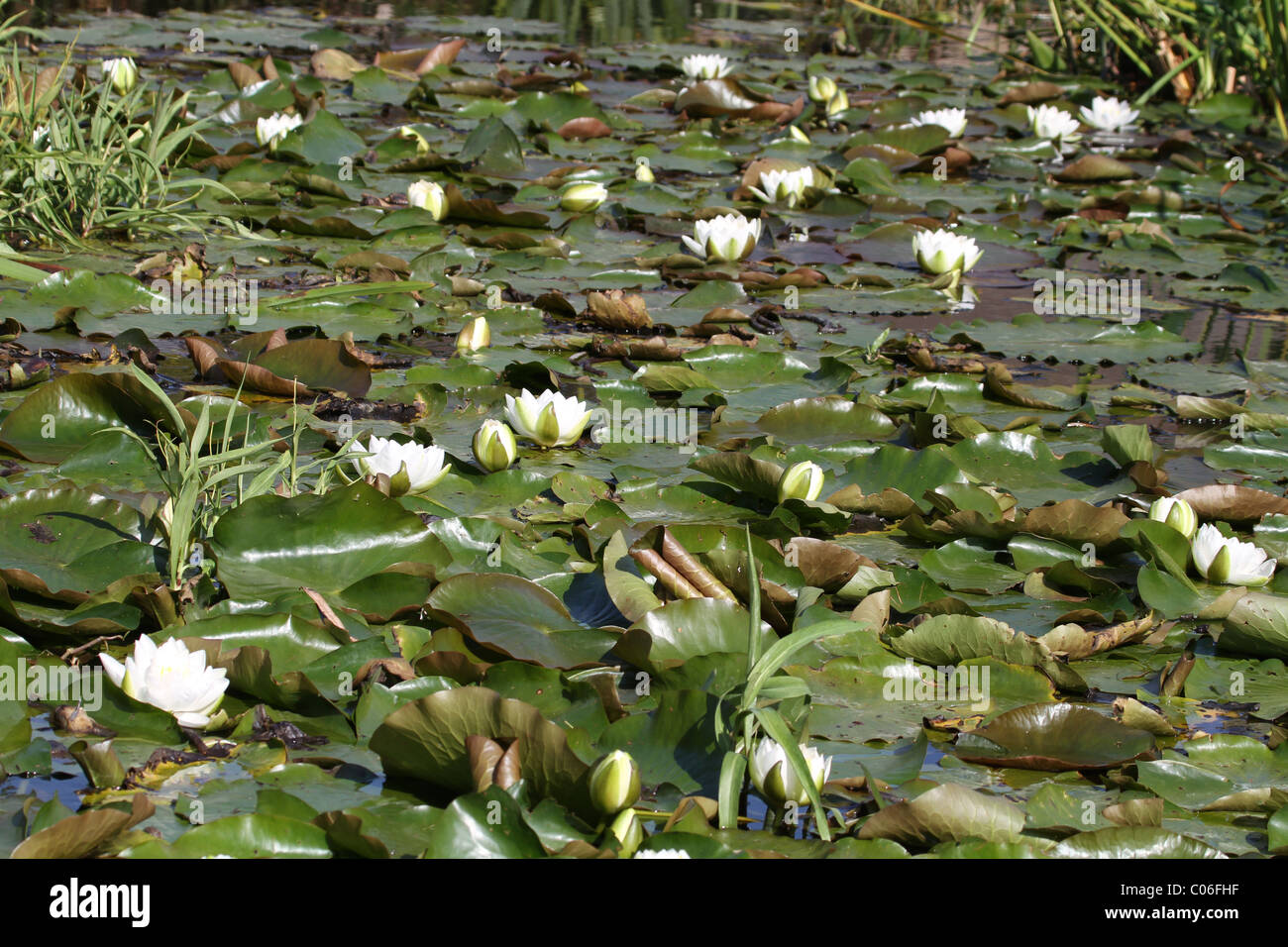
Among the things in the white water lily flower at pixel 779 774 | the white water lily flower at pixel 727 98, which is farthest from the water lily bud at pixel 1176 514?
the white water lily flower at pixel 727 98

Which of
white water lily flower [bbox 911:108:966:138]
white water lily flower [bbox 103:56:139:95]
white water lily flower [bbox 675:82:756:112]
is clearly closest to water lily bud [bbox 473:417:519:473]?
white water lily flower [bbox 103:56:139:95]

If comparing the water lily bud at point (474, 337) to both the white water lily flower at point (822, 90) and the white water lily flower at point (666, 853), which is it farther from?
the white water lily flower at point (822, 90)

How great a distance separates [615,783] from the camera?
1.75m

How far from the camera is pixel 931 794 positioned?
1.79 metres

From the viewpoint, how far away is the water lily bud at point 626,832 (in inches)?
66.4

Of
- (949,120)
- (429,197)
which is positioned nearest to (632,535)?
(429,197)

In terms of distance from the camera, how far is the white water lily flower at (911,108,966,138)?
690cm

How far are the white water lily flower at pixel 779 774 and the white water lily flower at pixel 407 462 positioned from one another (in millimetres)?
1132

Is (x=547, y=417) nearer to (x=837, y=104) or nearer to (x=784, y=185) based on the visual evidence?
(x=784, y=185)

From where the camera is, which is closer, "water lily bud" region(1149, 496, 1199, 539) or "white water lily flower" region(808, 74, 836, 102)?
"water lily bud" region(1149, 496, 1199, 539)

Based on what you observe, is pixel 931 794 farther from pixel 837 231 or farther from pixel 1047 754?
pixel 837 231

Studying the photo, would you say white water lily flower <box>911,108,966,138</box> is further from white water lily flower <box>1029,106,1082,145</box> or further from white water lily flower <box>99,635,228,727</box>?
white water lily flower <box>99,635,228,727</box>

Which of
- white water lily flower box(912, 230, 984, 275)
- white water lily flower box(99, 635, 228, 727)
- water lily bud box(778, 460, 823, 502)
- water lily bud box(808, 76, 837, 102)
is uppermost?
water lily bud box(808, 76, 837, 102)
